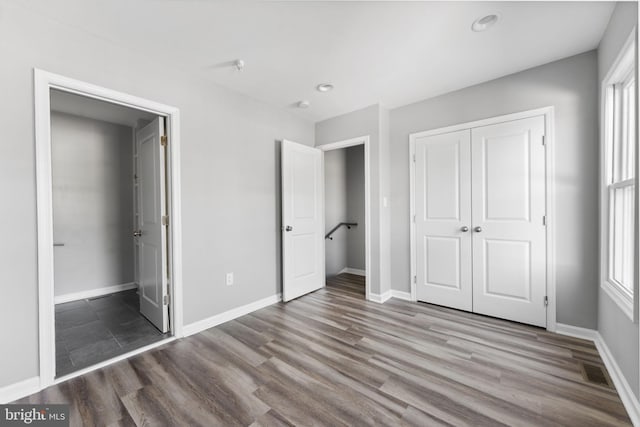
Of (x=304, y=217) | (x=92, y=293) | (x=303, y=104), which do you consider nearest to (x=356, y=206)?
(x=304, y=217)

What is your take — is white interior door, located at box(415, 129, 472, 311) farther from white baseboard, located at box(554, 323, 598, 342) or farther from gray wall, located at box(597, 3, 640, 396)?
gray wall, located at box(597, 3, 640, 396)

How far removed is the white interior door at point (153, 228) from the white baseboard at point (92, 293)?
147 cm

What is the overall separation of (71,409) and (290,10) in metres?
2.78

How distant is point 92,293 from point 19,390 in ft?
8.29

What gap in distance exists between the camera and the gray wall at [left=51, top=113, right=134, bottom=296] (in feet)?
11.9

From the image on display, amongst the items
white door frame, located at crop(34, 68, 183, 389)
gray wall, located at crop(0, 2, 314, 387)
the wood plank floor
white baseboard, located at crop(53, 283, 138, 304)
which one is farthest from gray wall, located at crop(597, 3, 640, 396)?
white baseboard, located at crop(53, 283, 138, 304)

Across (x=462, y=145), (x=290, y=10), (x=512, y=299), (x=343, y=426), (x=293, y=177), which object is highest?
(x=290, y=10)

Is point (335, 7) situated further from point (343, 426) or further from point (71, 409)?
point (71, 409)

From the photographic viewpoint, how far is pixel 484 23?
1.93 metres

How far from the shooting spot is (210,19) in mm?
1863

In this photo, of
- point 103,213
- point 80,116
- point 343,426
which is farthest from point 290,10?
point 103,213

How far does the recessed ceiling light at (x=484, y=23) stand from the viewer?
1.88m

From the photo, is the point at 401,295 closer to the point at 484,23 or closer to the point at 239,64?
the point at 484,23

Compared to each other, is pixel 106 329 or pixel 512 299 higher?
pixel 512 299
